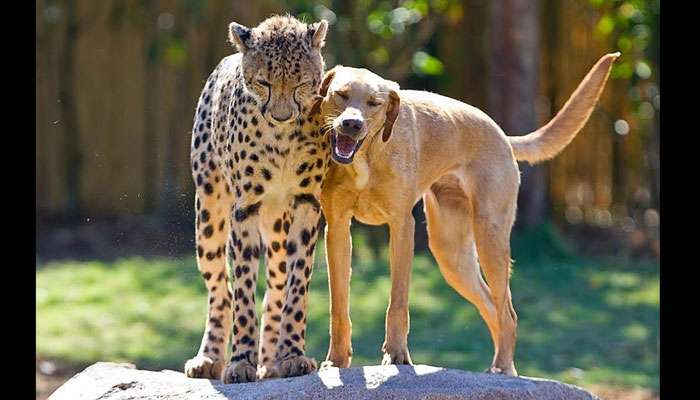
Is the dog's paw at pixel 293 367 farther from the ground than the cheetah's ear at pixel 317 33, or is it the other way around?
the cheetah's ear at pixel 317 33

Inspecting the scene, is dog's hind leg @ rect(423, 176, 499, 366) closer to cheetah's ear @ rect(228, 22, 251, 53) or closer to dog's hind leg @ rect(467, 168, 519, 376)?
dog's hind leg @ rect(467, 168, 519, 376)

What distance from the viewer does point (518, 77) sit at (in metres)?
13.4

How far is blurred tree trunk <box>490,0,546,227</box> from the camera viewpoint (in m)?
13.3

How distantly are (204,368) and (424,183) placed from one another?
4.72ft

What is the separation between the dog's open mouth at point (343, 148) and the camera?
567cm

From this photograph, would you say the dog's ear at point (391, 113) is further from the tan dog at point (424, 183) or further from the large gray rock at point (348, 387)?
the large gray rock at point (348, 387)

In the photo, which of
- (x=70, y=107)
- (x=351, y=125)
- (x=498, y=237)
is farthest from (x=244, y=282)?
(x=70, y=107)

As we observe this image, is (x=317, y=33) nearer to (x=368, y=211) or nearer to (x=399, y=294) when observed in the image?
(x=368, y=211)

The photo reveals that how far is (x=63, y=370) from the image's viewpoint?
10125 millimetres

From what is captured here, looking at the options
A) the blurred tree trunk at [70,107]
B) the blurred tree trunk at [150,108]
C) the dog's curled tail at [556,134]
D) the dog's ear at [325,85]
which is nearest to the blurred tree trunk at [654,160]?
the blurred tree trunk at [150,108]

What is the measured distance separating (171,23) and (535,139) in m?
8.58

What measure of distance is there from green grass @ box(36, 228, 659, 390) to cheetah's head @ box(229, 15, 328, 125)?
14.5ft

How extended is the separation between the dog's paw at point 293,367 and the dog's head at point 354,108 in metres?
1.05

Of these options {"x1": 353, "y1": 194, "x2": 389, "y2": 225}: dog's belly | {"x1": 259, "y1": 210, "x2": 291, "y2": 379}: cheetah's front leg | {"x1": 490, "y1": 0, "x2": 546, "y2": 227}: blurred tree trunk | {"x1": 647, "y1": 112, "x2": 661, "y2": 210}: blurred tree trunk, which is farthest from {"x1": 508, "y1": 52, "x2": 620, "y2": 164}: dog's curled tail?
{"x1": 647, "y1": 112, "x2": 661, "y2": 210}: blurred tree trunk
